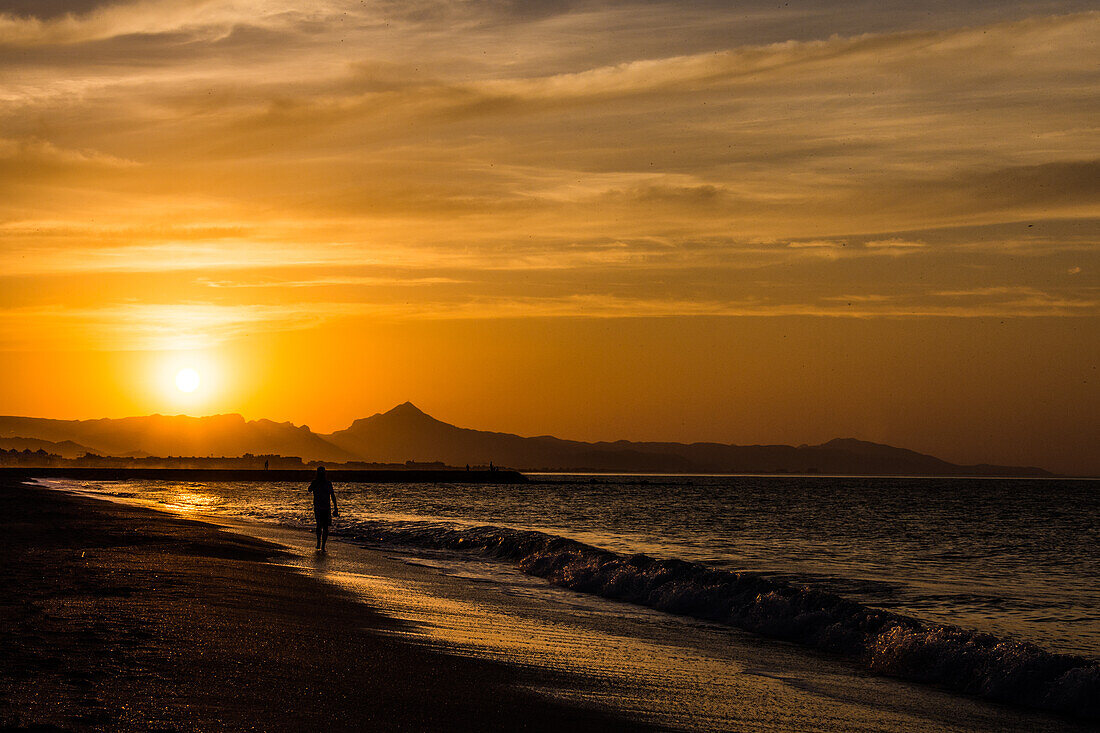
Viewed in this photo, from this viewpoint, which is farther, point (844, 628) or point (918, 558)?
point (918, 558)

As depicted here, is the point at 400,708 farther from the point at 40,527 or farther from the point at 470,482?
the point at 470,482

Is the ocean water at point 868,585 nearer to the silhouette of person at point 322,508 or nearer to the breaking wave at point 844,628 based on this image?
the breaking wave at point 844,628

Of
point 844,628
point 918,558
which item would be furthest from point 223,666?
point 918,558

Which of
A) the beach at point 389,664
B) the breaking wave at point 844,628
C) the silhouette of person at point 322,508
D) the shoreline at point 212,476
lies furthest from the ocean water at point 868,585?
the shoreline at point 212,476

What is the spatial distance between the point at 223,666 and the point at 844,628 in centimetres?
996

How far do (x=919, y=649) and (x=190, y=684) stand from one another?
966cm

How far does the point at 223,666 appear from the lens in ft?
31.9

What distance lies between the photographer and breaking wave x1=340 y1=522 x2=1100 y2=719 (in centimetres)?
1172

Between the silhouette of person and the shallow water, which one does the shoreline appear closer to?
the shallow water

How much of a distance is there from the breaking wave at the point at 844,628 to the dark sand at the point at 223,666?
572cm

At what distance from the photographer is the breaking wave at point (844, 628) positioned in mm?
11719

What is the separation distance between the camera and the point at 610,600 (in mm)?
20859

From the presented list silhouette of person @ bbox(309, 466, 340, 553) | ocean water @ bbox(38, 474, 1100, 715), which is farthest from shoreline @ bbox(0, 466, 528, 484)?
silhouette of person @ bbox(309, 466, 340, 553)

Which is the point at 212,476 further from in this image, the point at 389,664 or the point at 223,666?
the point at 223,666
